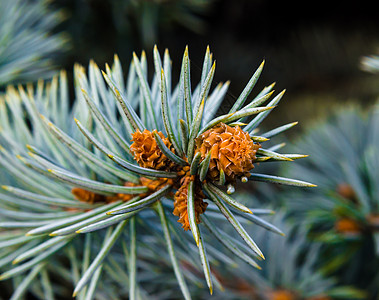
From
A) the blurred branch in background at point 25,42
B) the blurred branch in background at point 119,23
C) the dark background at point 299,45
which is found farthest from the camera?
the dark background at point 299,45

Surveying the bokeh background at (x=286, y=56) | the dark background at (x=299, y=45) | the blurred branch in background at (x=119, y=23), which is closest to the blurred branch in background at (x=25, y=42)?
the bokeh background at (x=286, y=56)

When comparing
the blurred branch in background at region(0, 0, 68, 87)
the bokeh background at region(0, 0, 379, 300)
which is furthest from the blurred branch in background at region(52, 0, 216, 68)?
the blurred branch in background at region(0, 0, 68, 87)

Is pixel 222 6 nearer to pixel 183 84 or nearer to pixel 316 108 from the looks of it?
pixel 316 108

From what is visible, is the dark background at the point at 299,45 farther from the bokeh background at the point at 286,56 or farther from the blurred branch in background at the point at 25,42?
the blurred branch in background at the point at 25,42

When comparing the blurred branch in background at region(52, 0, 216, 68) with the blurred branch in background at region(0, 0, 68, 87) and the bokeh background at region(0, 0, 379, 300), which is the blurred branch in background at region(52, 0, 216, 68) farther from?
the blurred branch in background at region(0, 0, 68, 87)

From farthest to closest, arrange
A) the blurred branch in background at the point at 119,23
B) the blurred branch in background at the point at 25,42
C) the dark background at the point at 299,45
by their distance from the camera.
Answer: the dark background at the point at 299,45 → the blurred branch in background at the point at 119,23 → the blurred branch in background at the point at 25,42

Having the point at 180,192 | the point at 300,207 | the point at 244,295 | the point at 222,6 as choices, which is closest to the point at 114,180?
the point at 180,192

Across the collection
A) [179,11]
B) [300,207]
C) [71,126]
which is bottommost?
[300,207]

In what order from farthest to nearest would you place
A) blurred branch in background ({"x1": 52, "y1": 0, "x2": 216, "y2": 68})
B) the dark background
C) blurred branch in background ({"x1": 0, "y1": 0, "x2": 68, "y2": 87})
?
the dark background → blurred branch in background ({"x1": 52, "y1": 0, "x2": 216, "y2": 68}) → blurred branch in background ({"x1": 0, "y1": 0, "x2": 68, "y2": 87})

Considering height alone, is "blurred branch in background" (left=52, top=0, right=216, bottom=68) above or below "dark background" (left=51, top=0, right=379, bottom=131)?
above
